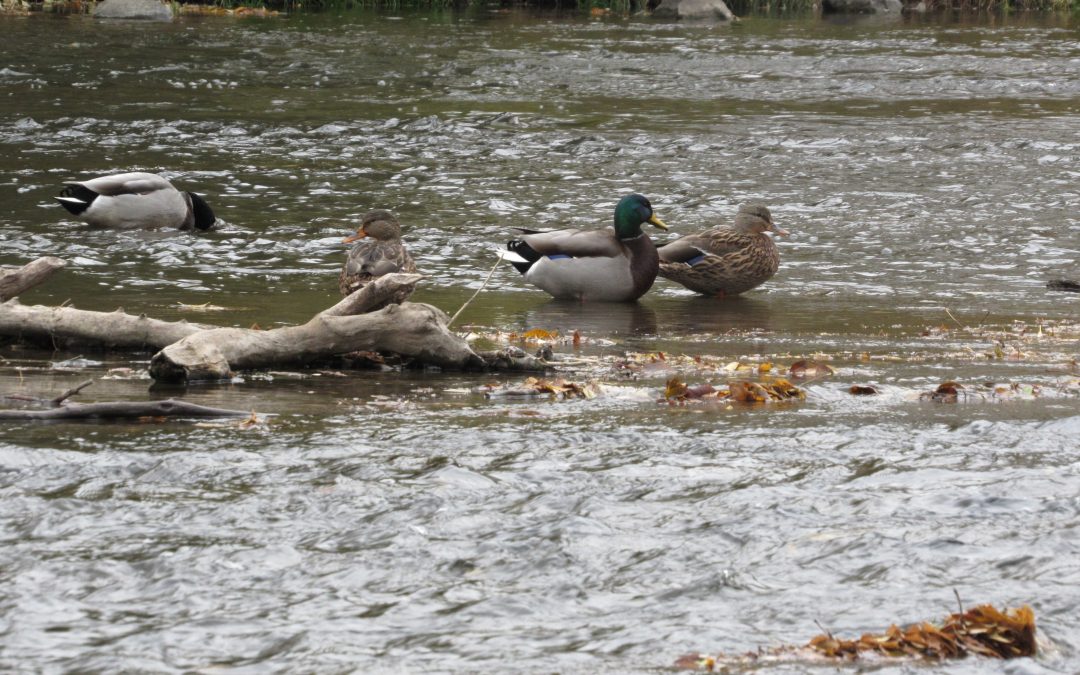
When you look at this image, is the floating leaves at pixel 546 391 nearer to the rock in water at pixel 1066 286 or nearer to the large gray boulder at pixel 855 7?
the rock in water at pixel 1066 286

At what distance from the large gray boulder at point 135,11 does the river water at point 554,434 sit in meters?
15.1

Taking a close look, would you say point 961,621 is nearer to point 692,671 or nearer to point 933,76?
point 692,671

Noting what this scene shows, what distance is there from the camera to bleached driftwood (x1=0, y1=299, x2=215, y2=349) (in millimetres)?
7613

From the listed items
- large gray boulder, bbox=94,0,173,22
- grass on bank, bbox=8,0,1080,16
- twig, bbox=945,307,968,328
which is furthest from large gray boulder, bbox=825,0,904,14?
twig, bbox=945,307,968,328

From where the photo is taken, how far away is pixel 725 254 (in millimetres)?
11047

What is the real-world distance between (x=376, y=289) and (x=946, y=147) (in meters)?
11.9

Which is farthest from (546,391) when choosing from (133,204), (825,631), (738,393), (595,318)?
(133,204)

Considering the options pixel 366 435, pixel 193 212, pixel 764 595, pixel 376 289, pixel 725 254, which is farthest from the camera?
pixel 193 212

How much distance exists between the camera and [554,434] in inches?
240

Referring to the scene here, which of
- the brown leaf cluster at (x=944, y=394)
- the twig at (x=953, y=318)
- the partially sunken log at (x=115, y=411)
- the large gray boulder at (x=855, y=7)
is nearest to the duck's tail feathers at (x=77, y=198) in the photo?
the twig at (x=953, y=318)

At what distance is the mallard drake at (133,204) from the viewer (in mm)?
13543

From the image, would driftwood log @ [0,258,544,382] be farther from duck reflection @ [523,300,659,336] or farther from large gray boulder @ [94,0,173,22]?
large gray boulder @ [94,0,173,22]

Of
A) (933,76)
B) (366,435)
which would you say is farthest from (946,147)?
(366,435)

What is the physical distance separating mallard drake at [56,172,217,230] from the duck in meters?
4.44
